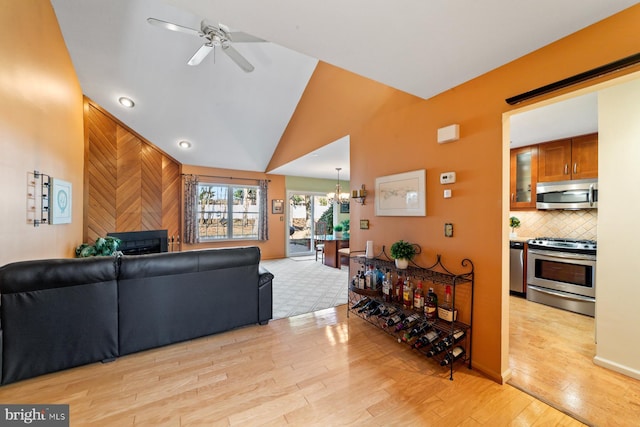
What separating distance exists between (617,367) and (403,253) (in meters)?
1.93

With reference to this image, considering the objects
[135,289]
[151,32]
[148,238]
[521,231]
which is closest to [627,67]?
[521,231]

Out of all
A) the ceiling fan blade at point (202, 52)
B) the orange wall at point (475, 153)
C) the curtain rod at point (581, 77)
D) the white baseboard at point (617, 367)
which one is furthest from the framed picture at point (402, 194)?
the ceiling fan blade at point (202, 52)

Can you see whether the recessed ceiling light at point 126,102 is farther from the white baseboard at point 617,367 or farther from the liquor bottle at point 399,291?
the white baseboard at point 617,367

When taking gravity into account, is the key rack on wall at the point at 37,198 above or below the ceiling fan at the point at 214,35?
below

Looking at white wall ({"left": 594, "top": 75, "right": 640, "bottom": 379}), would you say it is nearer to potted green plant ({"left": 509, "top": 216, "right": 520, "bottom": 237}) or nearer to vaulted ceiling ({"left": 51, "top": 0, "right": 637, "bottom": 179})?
vaulted ceiling ({"left": 51, "top": 0, "right": 637, "bottom": 179})

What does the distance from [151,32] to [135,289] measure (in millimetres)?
3284

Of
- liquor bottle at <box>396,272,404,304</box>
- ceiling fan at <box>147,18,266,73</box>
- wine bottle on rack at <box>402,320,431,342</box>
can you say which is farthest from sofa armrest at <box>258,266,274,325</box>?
ceiling fan at <box>147,18,266,73</box>

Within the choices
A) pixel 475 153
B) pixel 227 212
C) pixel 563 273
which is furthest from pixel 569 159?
pixel 227 212

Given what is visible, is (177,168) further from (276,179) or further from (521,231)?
(521,231)

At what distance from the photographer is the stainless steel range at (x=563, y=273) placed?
125 inches

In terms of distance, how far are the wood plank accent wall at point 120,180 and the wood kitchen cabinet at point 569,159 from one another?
23.0 ft

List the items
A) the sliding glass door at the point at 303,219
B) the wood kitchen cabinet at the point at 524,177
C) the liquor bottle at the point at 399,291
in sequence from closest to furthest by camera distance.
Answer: the liquor bottle at the point at 399,291 < the wood kitchen cabinet at the point at 524,177 < the sliding glass door at the point at 303,219

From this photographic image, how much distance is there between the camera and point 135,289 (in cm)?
233

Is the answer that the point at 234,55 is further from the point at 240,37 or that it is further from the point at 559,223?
the point at 559,223
